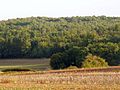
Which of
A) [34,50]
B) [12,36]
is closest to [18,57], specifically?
[34,50]

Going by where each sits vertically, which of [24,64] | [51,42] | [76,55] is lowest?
[24,64]

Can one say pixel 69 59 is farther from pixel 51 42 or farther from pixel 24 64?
pixel 51 42

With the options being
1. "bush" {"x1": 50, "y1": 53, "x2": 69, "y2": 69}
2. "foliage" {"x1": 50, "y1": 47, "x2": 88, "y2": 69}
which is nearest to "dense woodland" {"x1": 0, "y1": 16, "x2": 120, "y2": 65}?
"foliage" {"x1": 50, "y1": 47, "x2": 88, "y2": 69}

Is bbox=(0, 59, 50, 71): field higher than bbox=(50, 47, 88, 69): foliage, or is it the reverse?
bbox=(50, 47, 88, 69): foliage

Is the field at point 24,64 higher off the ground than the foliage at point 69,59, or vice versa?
the foliage at point 69,59

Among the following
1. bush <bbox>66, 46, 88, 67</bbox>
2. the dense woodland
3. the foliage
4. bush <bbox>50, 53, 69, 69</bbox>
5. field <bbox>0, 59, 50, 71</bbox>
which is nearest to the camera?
bush <bbox>50, 53, 69, 69</bbox>

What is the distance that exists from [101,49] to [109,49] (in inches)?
77.6

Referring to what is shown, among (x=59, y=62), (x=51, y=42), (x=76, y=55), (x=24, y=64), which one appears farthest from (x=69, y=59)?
(x=51, y=42)

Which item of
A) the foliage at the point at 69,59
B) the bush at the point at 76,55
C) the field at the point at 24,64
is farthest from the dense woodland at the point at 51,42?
the field at the point at 24,64

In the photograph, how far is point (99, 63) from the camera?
8344cm

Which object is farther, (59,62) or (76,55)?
(76,55)

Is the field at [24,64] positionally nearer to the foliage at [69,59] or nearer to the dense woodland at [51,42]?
the foliage at [69,59]

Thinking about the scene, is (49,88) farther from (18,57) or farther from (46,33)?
(46,33)

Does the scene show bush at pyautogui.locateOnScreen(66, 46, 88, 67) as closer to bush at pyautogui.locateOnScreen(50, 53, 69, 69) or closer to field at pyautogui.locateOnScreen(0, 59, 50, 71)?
bush at pyautogui.locateOnScreen(50, 53, 69, 69)
